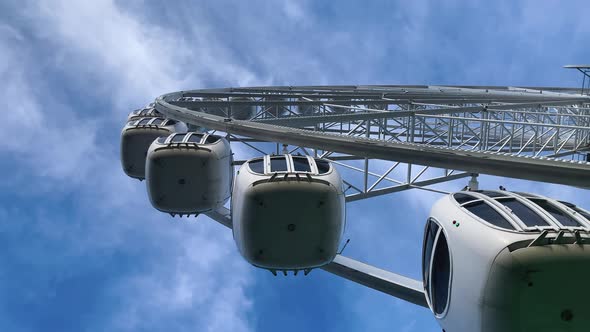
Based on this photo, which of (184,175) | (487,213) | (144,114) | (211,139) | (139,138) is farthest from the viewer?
(144,114)

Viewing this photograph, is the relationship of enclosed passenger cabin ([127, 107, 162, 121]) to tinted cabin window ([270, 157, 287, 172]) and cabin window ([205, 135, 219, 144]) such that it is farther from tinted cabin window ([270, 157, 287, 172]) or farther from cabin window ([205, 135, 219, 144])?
tinted cabin window ([270, 157, 287, 172])

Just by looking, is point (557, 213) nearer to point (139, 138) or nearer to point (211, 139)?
point (211, 139)

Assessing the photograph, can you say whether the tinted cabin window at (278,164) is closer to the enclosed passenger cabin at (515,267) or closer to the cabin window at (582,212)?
the enclosed passenger cabin at (515,267)

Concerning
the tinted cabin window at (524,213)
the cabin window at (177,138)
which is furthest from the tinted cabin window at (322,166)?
the cabin window at (177,138)

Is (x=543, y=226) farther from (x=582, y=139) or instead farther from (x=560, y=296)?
(x=582, y=139)

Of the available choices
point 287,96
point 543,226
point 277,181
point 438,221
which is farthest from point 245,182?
point 287,96

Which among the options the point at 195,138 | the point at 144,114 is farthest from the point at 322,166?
the point at 144,114
